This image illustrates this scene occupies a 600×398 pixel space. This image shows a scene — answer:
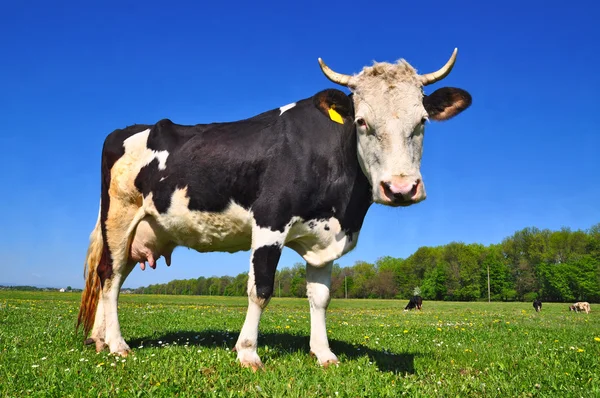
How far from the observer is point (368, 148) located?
588 centimetres

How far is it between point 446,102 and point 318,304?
3364 mm

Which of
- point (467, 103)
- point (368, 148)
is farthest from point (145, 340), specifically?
point (467, 103)

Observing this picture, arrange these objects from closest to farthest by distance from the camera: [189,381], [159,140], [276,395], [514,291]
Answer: [276,395] < [189,381] < [159,140] < [514,291]

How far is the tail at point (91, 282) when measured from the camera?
319 inches

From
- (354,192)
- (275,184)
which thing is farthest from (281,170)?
(354,192)

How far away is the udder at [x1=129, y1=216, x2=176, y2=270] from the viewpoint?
7809 millimetres

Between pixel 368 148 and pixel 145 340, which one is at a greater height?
pixel 368 148

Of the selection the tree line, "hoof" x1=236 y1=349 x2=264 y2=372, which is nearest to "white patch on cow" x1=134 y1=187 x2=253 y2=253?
"hoof" x1=236 y1=349 x2=264 y2=372

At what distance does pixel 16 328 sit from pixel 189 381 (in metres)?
6.52

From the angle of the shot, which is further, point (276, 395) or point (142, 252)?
point (142, 252)

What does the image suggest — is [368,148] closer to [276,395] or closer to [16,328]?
[276,395]

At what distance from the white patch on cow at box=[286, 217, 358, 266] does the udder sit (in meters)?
2.35

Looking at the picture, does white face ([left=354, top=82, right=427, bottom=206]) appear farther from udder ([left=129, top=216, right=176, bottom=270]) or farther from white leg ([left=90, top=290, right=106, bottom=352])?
white leg ([left=90, top=290, right=106, bottom=352])

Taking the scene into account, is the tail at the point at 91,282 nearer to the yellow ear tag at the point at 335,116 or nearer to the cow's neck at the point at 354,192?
the cow's neck at the point at 354,192
